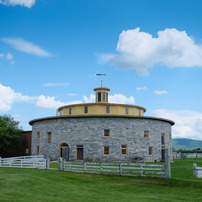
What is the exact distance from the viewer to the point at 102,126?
36781mm

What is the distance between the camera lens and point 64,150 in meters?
37.5

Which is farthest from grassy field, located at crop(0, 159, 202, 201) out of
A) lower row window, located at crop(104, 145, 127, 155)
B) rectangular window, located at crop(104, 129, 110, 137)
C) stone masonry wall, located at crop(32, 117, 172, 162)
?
rectangular window, located at crop(104, 129, 110, 137)

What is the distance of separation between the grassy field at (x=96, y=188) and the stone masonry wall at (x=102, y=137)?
15272 millimetres

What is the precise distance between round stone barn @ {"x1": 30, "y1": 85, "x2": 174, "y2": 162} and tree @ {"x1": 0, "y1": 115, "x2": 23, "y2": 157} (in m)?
8.54

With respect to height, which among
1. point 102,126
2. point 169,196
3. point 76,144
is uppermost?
point 102,126

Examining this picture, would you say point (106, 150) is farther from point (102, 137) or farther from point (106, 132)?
point (106, 132)

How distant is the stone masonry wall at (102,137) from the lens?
119 feet

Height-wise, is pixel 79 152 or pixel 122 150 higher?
pixel 122 150

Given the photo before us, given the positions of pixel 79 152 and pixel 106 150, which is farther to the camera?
pixel 79 152

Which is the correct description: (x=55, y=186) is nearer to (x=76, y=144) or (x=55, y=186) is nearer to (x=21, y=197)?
(x=21, y=197)

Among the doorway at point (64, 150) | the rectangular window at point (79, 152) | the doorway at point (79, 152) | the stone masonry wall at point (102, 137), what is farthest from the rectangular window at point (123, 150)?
the doorway at point (64, 150)

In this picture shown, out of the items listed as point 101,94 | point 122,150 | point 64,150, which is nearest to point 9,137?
point 64,150

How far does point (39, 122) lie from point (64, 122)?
5.43 metres

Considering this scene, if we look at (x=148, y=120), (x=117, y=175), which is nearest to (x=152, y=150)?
(x=148, y=120)
